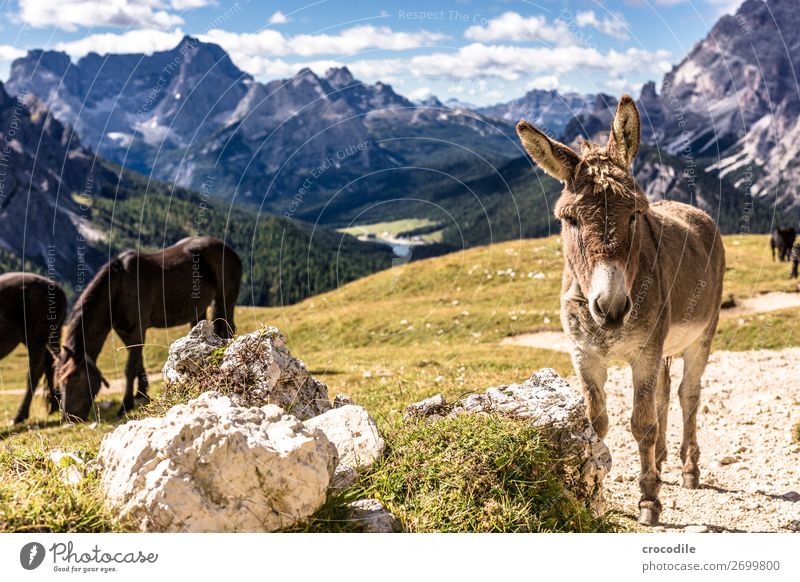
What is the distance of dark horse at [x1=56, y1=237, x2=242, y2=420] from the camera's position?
800 inches

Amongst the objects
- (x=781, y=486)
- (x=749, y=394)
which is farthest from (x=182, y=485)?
(x=749, y=394)

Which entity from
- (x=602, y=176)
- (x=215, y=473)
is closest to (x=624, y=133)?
(x=602, y=176)

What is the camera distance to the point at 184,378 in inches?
373

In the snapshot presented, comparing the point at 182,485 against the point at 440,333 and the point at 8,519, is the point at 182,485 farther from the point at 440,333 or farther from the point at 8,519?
the point at 440,333

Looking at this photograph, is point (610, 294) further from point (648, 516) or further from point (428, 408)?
point (648, 516)

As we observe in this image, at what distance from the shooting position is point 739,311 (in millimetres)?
37094

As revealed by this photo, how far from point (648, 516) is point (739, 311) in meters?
31.1

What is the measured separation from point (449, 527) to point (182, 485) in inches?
119

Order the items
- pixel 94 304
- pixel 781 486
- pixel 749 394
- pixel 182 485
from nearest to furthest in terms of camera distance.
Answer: pixel 182 485, pixel 781 486, pixel 749 394, pixel 94 304

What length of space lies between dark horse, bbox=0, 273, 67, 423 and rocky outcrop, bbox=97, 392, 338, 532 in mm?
17282

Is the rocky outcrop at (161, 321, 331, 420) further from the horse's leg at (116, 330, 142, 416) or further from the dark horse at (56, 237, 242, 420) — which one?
the horse's leg at (116, 330, 142, 416)

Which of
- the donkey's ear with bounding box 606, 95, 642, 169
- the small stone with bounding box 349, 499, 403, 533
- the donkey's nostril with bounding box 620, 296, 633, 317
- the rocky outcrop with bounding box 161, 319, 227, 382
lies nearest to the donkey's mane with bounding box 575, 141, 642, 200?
the donkey's ear with bounding box 606, 95, 642, 169

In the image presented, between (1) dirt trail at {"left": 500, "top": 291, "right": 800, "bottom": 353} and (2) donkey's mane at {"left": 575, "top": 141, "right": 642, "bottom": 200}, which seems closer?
(2) donkey's mane at {"left": 575, "top": 141, "right": 642, "bottom": 200}

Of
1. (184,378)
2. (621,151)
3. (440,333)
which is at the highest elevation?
(621,151)
